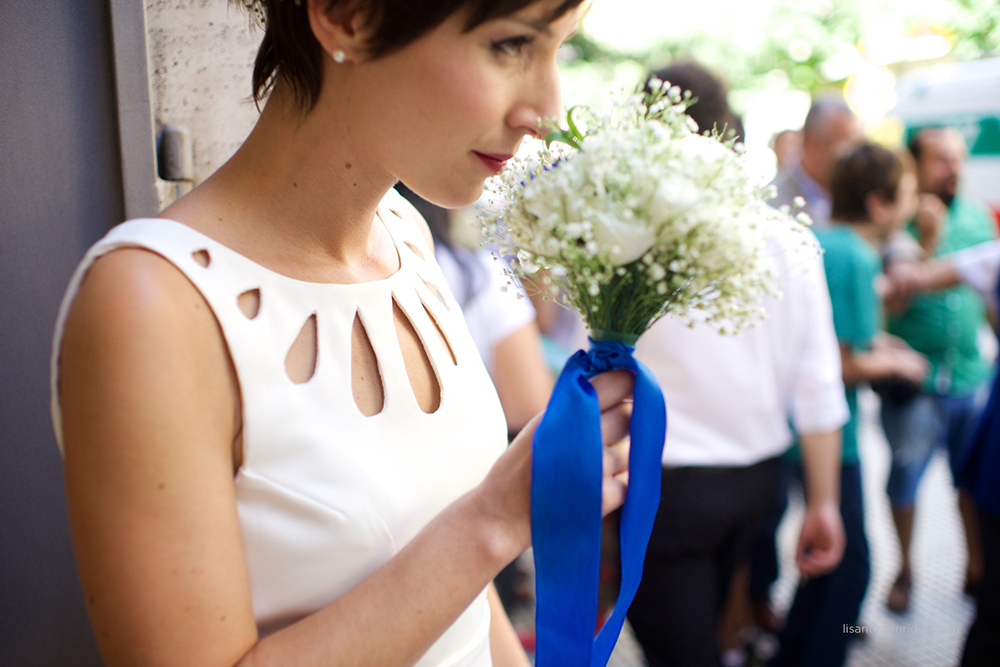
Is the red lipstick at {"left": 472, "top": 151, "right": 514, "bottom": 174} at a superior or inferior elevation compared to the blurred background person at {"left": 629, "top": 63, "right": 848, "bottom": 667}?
superior

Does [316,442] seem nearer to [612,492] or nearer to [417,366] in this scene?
[417,366]

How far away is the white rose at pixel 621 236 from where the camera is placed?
100cm

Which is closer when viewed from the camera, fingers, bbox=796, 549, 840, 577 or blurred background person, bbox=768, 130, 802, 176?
fingers, bbox=796, 549, 840, 577

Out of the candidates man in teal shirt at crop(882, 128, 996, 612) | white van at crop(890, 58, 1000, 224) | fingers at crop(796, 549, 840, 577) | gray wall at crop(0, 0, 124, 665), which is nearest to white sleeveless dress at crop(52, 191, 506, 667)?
gray wall at crop(0, 0, 124, 665)

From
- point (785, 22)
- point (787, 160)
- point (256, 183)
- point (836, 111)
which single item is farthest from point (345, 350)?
point (785, 22)

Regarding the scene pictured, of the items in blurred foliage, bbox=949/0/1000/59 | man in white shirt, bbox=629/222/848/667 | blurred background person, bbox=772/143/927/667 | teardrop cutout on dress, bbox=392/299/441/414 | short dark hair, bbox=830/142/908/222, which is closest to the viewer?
teardrop cutout on dress, bbox=392/299/441/414

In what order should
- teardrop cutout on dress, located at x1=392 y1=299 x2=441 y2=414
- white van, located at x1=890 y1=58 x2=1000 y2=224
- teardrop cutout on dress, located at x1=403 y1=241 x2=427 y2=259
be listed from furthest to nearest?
white van, located at x1=890 y1=58 x2=1000 y2=224, teardrop cutout on dress, located at x1=403 y1=241 x2=427 y2=259, teardrop cutout on dress, located at x1=392 y1=299 x2=441 y2=414

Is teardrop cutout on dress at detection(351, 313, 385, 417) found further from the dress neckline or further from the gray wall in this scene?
the gray wall

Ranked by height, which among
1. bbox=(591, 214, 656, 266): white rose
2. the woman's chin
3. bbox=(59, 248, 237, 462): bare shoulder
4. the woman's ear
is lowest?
bbox=(59, 248, 237, 462): bare shoulder

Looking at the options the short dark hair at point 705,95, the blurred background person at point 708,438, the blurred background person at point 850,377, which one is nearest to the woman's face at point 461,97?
the blurred background person at point 708,438

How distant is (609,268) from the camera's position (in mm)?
1014

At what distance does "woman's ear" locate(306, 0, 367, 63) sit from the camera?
1.09m

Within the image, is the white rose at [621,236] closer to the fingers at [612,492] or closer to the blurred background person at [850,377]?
the fingers at [612,492]

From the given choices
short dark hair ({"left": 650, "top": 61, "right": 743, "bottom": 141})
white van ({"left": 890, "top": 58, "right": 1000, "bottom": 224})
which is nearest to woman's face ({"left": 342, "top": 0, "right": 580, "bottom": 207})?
short dark hair ({"left": 650, "top": 61, "right": 743, "bottom": 141})
